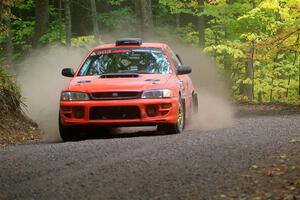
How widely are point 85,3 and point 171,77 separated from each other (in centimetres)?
2415

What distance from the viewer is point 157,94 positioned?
11.2 meters

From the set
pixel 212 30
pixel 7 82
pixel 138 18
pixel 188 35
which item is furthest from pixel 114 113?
pixel 212 30

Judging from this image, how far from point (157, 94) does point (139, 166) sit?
363 centimetres

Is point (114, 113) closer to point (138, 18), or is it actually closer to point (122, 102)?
point (122, 102)

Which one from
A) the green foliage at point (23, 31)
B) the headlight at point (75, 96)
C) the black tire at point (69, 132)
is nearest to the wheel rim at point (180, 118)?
the headlight at point (75, 96)

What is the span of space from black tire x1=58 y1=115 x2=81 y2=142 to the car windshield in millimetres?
1265

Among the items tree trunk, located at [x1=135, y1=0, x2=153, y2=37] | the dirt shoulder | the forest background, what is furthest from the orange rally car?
tree trunk, located at [x1=135, y1=0, x2=153, y2=37]

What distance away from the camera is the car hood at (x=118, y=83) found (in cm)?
1118

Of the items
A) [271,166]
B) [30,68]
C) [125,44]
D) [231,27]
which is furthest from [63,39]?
[271,166]

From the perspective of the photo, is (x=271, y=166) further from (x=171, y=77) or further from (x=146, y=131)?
(x=146, y=131)

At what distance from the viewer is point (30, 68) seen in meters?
27.5

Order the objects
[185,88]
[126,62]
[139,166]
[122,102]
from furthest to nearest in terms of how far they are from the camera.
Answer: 1. [185,88]
2. [126,62]
3. [122,102]
4. [139,166]

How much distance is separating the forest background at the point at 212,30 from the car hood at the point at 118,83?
10.1 ft

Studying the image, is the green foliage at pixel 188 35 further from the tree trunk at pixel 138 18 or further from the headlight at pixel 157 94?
the headlight at pixel 157 94
